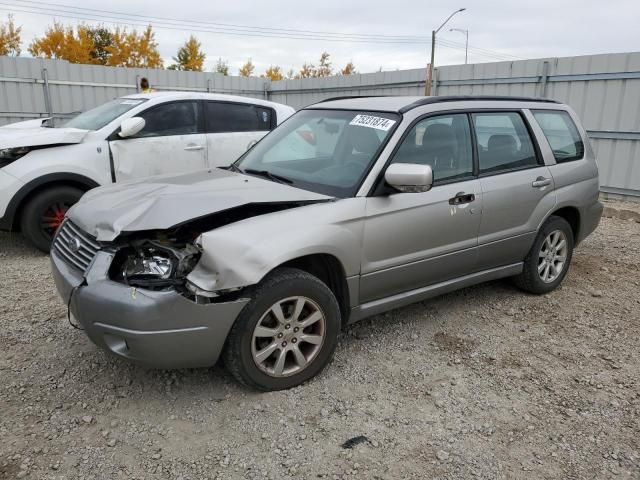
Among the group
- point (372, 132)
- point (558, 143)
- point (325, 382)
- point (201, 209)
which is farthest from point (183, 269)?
point (558, 143)

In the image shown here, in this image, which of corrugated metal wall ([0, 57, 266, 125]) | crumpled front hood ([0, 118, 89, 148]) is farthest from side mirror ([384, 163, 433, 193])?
corrugated metal wall ([0, 57, 266, 125])

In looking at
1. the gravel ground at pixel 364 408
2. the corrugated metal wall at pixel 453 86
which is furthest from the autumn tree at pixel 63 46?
the gravel ground at pixel 364 408

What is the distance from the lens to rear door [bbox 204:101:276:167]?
6.86 meters

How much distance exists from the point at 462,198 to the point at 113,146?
13.7 feet

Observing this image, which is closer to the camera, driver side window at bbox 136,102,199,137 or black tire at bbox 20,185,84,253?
black tire at bbox 20,185,84,253

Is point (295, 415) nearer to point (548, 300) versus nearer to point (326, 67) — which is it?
point (548, 300)

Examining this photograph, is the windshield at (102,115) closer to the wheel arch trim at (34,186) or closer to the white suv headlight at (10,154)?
the wheel arch trim at (34,186)

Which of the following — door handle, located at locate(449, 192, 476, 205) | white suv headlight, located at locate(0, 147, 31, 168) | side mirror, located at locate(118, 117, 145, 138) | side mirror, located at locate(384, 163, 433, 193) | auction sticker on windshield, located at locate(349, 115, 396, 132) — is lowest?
door handle, located at locate(449, 192, 476, 205)

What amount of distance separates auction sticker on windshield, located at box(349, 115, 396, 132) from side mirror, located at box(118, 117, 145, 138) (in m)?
3.23

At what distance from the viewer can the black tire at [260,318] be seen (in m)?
2.87

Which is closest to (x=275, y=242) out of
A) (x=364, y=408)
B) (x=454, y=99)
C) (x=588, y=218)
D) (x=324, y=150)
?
(x=364, y=408)

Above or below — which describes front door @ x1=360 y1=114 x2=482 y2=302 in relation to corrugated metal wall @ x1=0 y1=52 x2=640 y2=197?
below

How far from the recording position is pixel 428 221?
3629 millimetres

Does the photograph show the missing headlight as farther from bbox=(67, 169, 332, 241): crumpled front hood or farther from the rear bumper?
the rear bumper
